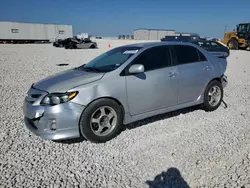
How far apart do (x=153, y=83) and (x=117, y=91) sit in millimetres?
730

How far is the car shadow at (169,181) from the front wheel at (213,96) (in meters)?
2.44

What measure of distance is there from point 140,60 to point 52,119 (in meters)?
1.80

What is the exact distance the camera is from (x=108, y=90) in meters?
3.33

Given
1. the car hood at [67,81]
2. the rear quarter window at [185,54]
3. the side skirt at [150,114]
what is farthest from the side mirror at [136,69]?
the rear quarter window at [185,54]

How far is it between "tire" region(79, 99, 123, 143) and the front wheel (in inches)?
87.3

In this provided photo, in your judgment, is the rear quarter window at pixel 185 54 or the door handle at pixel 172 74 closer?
the door handle at pixel 172 74

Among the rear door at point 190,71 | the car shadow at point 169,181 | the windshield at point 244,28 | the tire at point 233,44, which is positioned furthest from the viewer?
the tire at point 233,44

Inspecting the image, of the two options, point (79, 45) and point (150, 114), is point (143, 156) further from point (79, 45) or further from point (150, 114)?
point (79, 45)

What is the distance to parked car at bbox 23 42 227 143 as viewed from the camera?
3.12 metres

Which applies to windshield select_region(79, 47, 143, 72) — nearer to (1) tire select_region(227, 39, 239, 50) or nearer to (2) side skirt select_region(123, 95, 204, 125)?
(2) side skirt select_region(123, 95, 204, 125)

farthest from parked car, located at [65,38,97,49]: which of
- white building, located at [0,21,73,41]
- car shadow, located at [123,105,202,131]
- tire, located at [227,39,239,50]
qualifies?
car shadow, located at [123,105,202,131]

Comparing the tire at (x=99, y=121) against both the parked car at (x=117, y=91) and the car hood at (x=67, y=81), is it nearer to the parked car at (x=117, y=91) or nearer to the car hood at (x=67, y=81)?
the parked car at (x=117, y=91)

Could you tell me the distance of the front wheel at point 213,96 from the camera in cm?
466

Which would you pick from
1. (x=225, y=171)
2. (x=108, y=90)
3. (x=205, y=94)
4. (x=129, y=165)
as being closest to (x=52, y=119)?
(x=108, y=90)
